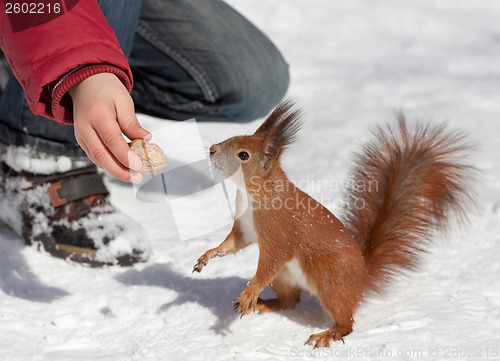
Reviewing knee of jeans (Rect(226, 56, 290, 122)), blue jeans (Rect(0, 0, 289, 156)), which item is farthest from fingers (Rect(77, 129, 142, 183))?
knee of jeans (Rect(226, 56, 290, 122))

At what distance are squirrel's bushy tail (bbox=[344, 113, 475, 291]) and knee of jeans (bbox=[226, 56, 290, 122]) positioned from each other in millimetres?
734

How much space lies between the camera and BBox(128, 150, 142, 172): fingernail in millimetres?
888

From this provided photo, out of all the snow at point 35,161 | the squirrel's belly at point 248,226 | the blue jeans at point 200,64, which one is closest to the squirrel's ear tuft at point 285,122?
the squirrel's belly at point 248,226

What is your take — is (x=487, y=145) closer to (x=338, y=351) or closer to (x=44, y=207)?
(x=338, y=351)

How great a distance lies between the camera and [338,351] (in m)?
1.01

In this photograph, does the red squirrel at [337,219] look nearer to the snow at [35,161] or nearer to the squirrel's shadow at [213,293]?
the squirrel's shadow at [213,293]

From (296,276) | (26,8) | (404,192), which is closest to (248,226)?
(296,276)

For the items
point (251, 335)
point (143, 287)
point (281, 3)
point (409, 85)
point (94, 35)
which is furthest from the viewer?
A: point (281, 3)

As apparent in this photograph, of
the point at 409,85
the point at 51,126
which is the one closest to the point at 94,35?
the point at 51,126

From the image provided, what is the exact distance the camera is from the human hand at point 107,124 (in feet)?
2.93

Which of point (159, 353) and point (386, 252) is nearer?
point (159, 353)

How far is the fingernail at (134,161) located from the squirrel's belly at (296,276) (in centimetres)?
33

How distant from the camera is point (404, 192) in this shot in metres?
1.21

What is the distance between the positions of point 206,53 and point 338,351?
3.70 ft
